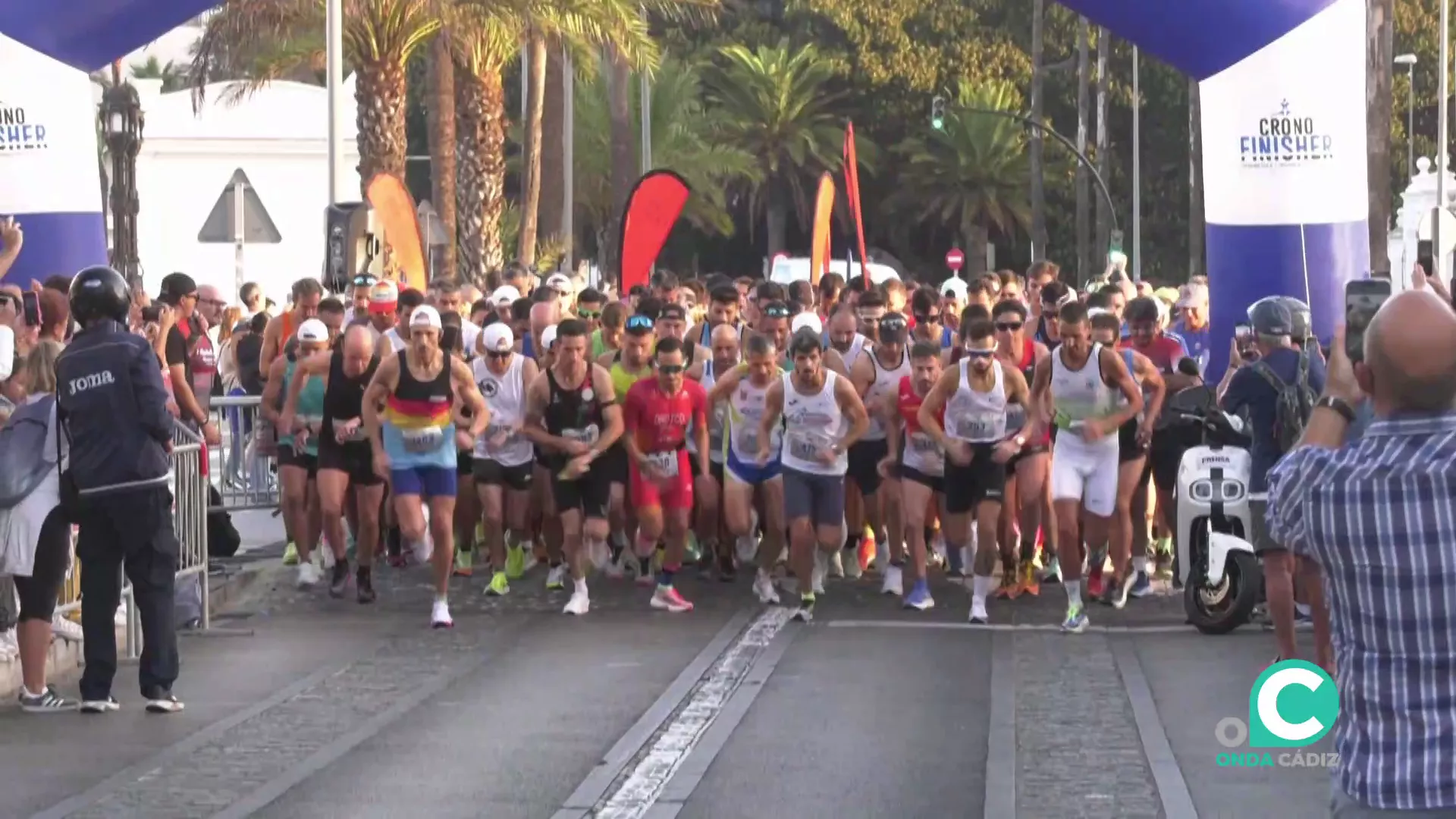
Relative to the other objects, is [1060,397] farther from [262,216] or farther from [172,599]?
[262,216]

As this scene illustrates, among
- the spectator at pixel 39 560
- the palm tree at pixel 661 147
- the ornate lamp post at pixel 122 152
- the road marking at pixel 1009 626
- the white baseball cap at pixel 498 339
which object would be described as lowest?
the road marking at pixel 1009 626

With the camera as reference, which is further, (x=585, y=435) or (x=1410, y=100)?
(x=1410, y=100)

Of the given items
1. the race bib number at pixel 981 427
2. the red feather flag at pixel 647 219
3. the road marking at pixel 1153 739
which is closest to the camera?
the road marking at pixel 1153 739

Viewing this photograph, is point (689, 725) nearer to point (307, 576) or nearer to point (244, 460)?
point (307, 576)

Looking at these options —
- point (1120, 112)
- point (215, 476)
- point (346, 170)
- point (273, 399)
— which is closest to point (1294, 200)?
point (273, 399)

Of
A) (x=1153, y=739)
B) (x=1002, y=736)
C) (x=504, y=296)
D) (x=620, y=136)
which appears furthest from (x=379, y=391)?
(x=620, y=136)

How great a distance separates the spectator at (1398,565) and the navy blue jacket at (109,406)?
7.05m

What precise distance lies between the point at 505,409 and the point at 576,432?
0.82 meters

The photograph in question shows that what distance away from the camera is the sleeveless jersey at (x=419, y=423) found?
535 inches

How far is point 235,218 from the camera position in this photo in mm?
21203

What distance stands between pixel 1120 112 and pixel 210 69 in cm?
4324

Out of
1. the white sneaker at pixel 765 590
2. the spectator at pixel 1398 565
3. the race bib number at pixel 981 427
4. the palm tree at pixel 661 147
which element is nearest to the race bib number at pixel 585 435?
the white sneaker at pixel 765 590

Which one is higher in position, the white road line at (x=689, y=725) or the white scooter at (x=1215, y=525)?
the white scooter at (x=1215, y=525)

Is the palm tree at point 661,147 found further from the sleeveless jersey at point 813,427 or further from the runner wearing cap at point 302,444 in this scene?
the sleeveless jersey at point 813,427
